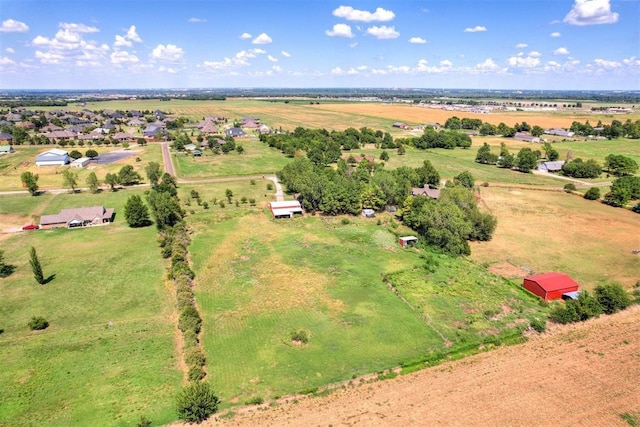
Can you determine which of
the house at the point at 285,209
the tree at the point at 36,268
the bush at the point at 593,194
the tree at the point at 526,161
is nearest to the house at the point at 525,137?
the tree at the point at 526,161

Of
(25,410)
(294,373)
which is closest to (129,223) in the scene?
(25,410)

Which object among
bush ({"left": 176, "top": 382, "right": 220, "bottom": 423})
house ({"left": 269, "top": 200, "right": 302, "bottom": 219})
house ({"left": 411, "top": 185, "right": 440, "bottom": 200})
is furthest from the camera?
house ({"left": 411, "top": 185, "right": 440, "bottom": 200})

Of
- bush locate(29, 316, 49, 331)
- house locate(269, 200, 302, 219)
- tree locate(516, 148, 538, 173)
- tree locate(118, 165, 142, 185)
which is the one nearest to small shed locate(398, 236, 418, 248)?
house locate(269, 200, 302, 219)

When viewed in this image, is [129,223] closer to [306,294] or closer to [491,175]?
[306,294]

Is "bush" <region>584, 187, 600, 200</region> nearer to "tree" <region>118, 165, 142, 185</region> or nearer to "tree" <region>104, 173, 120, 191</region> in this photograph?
"tree" <region>118, 165, 142, 185</region>

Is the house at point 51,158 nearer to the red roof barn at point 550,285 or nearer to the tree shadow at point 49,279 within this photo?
the tree shadow at point 49,279

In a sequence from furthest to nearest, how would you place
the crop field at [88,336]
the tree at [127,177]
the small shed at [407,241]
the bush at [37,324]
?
the tree at [127,177] < the small shed at [407,241] < the bush at [37,324] < the crop field at [88,336]

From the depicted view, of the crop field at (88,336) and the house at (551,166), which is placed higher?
the house at (551,166)

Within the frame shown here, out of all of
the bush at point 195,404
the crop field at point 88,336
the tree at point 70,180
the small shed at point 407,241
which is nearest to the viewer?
the bush at point 195,404
